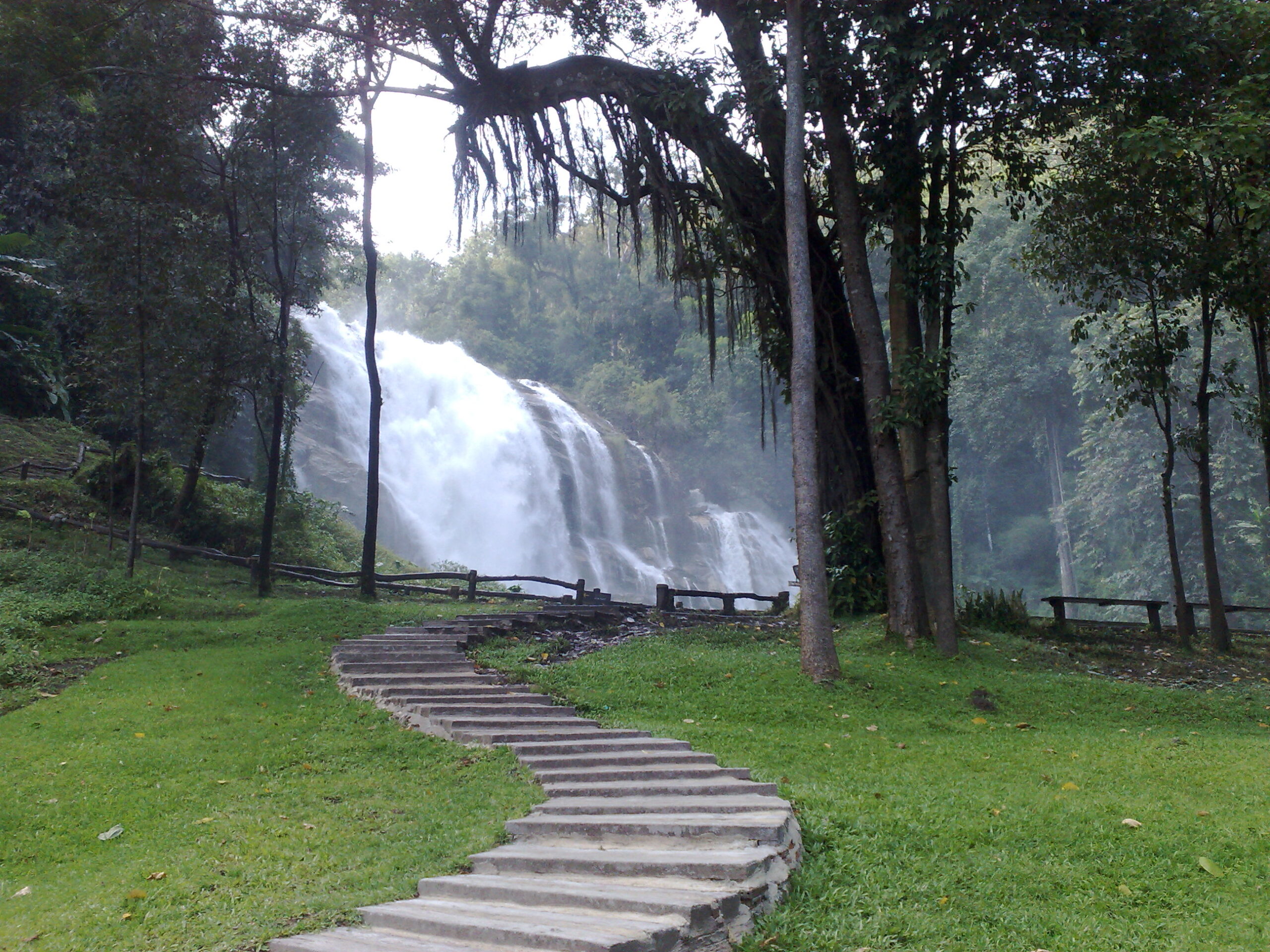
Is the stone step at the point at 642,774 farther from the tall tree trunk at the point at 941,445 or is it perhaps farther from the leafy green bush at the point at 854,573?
the leafy green bush at the point at 854,573

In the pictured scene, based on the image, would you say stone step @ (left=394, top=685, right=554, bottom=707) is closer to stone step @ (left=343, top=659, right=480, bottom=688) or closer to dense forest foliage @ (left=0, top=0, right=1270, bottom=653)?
stone step @ (left=343, top=659, right=480, bottom=688)

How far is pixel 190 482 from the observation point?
1861 cm

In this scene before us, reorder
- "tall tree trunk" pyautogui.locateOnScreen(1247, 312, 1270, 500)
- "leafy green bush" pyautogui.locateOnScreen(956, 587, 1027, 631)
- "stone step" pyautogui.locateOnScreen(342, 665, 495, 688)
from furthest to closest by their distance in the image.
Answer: "leafy green bush" pyautogui.locateOnScreen(956, 587, 1027, 631) → "tall tree trunk" pyautogui.locateOnScreen(1247, 312, 1270, 500) → "stone step" pyautogui.locateOnScreen(342, 665, 495, 688)

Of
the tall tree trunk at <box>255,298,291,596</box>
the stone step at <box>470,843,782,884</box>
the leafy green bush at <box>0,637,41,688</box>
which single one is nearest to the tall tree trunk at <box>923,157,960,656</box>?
the stone step at <box>470,843,782,884</box>

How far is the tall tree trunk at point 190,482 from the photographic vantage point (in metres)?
17.2

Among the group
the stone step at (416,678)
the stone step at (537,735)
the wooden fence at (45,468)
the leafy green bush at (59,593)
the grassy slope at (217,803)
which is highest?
the wooden fence at (45,468)

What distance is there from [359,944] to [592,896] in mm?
859

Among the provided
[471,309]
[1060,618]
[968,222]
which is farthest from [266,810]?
[471,309]

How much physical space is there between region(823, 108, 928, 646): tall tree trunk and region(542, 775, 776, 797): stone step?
662 cm

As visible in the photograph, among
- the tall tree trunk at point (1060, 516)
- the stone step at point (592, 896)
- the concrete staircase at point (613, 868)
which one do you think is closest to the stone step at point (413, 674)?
the concrete staircase at point (613, 868)

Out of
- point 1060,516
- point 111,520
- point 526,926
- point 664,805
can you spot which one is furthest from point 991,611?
point 1060,516

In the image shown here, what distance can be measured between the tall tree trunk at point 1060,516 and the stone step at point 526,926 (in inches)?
1423

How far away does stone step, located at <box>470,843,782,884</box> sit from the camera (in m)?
3.78

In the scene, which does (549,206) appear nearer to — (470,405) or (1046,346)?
(470,405)
